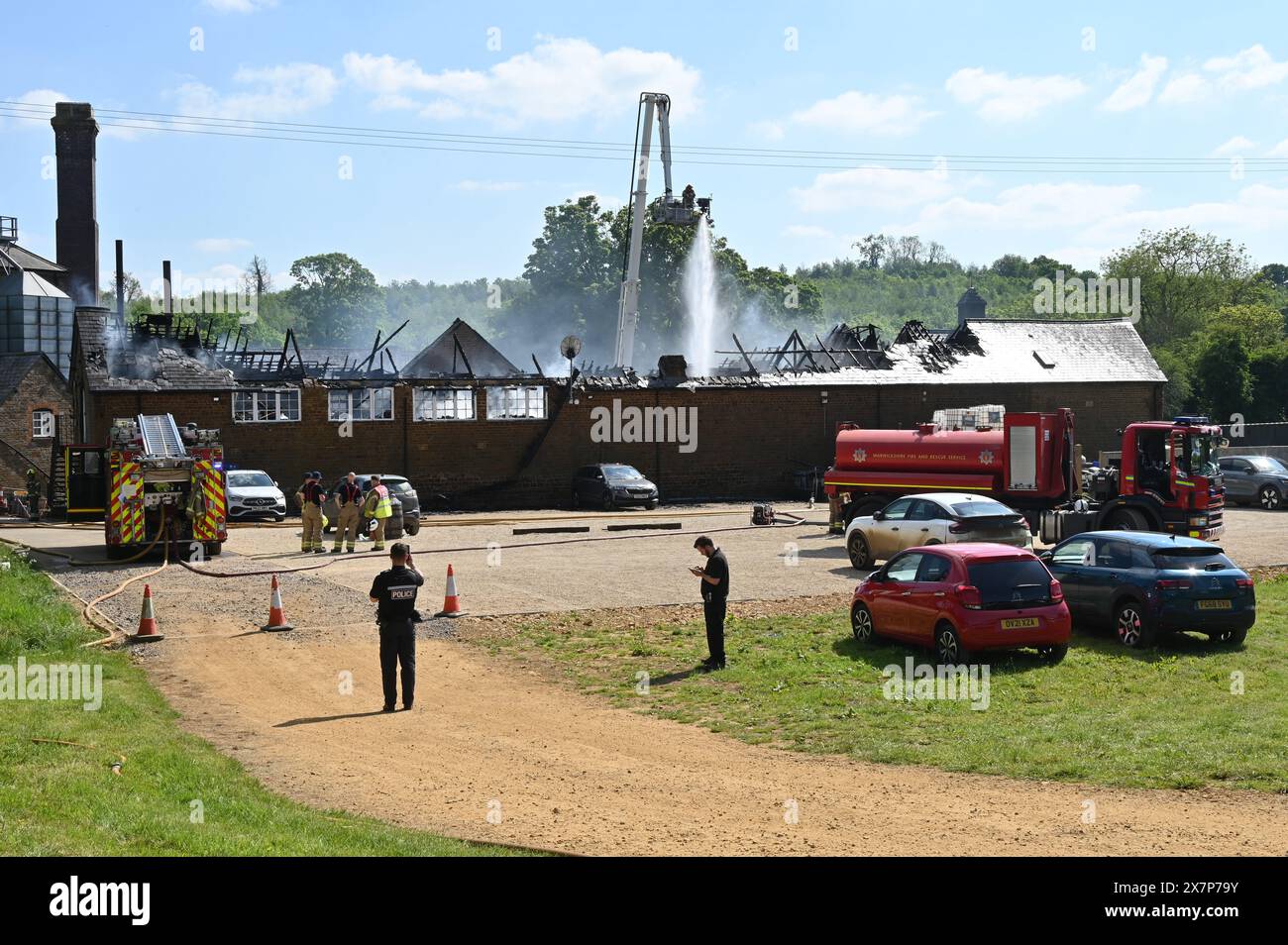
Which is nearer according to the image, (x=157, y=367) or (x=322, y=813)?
(x=322, y=813)

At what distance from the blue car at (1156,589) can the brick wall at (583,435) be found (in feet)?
97.4

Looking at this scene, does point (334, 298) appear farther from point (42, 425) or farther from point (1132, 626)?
point (1132, 626)

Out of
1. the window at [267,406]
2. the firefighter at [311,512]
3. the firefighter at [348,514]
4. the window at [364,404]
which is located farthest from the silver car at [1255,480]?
the window at [267,406]

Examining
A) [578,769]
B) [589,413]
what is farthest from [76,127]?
[578,769]

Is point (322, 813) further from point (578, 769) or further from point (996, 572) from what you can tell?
point (996, 572)

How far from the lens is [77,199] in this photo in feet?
236

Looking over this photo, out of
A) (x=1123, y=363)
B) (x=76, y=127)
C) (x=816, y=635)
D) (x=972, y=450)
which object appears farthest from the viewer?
(x=76, y=127)

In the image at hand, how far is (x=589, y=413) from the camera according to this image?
47.4 metres

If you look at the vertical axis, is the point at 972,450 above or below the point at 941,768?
above

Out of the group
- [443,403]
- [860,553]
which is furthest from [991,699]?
[443,403]

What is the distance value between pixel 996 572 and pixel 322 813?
922 centimetres

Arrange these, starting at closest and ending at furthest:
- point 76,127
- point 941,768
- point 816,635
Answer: point 941,768
point 816,635
point 76,127

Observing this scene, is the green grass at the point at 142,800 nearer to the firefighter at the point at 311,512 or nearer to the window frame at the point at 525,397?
the firefighter at the point at 311,512

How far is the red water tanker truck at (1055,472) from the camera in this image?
91.2 feet
